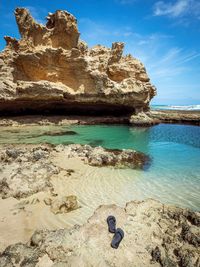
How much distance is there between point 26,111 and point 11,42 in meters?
8.23

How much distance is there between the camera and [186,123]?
2950cm

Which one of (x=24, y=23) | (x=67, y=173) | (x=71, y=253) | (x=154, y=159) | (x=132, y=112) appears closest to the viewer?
(x=71, y=253)

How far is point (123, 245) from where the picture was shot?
378 centimetres

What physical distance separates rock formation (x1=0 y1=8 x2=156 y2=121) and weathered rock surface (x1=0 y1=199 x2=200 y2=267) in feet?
64.3

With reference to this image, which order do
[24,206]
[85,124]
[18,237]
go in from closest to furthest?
[18,237]
[24,206]
[85,124]

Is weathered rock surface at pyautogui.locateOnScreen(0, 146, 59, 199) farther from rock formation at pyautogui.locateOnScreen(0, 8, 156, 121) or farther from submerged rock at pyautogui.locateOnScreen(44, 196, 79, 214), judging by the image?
rock formation at pyautogui.locateOnScreen(0, 8, 156, 121)

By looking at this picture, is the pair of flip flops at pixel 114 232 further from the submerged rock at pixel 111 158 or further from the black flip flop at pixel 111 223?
the submerged rock at pixel 111 158

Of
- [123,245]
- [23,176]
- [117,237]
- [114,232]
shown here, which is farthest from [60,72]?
[123,245]

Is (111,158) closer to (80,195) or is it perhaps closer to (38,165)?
(38,165)

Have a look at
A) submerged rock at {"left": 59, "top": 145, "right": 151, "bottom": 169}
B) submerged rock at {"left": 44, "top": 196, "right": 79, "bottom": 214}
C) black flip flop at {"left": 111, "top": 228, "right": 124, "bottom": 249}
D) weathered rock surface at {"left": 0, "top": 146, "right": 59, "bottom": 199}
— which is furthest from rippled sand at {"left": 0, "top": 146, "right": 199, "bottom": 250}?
black flip flop at {"left": 111, "top": 228, "right": 124, "bottom": 249}

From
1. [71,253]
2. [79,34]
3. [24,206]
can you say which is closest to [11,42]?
[79,34]

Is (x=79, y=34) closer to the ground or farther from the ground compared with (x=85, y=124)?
farther from the ground

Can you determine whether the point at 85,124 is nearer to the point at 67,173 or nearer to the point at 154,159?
the point at 154,159

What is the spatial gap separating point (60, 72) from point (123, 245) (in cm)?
2223
